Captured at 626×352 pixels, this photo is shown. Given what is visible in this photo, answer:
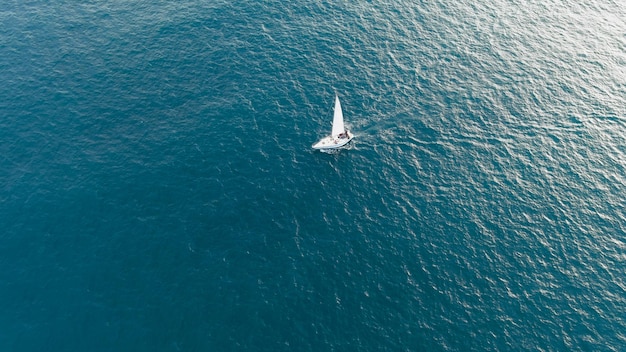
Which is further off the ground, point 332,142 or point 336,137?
point 336,137

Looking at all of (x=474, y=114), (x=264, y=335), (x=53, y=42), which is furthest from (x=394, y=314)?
(x=53, y=42)

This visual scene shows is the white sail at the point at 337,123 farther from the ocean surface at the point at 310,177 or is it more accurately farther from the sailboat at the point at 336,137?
the ocean surface at the point at 310,177

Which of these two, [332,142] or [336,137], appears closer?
[332,142]

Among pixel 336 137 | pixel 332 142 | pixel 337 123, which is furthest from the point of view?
pixel 336 137

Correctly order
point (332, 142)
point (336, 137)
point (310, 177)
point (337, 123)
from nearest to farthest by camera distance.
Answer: point (310, 177) → point (337, 123) → point (332, 142) → point (336, 137)

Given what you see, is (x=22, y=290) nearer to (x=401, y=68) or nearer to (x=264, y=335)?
(x=264, y=335)

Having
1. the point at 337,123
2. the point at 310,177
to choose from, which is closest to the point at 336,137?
the point at 337,123

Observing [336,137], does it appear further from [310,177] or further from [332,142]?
[310,177]

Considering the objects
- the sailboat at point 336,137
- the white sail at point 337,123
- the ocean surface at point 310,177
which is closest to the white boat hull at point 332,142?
the sailboat at point 336,137
